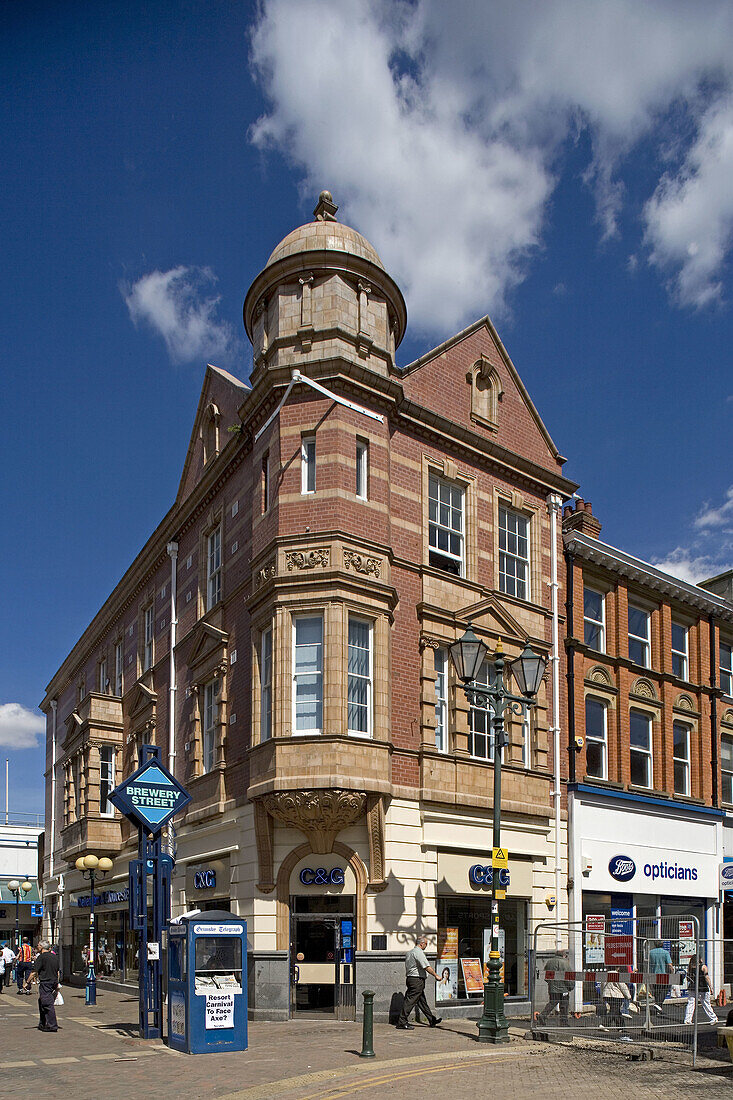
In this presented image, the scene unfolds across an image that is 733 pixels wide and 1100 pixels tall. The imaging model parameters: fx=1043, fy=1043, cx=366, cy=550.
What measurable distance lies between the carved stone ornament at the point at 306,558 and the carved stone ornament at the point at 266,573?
0.40 m

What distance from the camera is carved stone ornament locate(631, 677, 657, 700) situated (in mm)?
29328

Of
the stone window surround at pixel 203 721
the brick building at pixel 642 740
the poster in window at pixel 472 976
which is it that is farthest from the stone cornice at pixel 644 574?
the poster in window at pixel 472 976

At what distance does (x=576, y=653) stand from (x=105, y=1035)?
47.8ft

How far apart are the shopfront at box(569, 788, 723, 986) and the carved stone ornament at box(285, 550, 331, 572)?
9436 millimetres

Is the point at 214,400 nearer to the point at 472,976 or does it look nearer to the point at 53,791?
the point at 472,976

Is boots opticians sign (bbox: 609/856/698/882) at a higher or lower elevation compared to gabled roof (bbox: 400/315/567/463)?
lower

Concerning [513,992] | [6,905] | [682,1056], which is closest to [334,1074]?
[682,1056]

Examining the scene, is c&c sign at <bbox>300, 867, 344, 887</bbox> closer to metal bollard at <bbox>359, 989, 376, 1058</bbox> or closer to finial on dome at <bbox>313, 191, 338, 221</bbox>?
metal bollard at <bbox>359, 989, 376, 1058</bbox>

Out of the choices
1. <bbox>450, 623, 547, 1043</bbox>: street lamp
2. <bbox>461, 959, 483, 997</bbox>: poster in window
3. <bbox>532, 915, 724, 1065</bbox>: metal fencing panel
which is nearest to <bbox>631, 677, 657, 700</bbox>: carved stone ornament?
<bbox>461, 959, 483, 997</bbox>: poster in window

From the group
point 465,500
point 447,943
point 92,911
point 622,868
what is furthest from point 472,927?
point 92,911

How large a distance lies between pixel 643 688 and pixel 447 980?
11.5m

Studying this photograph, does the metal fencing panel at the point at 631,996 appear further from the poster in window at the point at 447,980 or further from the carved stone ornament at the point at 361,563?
the carved stone ornament at the point at 361,563

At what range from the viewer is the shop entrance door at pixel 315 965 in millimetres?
20250

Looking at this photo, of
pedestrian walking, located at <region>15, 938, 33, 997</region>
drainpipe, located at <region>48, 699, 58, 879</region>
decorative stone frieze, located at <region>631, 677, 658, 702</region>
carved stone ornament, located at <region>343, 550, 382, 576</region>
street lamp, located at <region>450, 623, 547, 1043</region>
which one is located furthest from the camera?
drainpipe, located at <region>48, 699, 58, 879</region>
